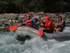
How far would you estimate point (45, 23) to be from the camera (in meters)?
14.6

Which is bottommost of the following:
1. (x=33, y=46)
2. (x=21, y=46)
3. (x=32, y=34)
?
(x=21, y=46)

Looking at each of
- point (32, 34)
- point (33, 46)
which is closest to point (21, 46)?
point (33, 46)

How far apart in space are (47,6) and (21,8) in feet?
6.92

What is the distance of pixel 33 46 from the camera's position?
1193 centimetres

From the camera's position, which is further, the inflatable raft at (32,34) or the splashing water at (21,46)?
the inflatable raft at (32,34)

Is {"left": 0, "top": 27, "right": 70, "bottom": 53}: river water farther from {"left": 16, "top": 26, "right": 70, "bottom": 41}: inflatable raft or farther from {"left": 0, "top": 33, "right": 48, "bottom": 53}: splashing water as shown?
{"left": 16, "top": 26, "right": 70, "bottom": 41}: inflatable raft

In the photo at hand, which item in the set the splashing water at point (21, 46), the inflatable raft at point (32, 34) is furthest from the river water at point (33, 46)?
the inflatable raft at point (32, 34)

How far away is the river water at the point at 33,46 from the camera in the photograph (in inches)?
456

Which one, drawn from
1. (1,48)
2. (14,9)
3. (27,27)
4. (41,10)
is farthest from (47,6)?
(1,48)

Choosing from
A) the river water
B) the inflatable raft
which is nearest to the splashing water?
the river water

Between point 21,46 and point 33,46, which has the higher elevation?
point 33,46

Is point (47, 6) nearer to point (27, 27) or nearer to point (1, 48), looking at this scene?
point (27, 27)

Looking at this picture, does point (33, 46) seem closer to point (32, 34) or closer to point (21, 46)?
point (21, 46)

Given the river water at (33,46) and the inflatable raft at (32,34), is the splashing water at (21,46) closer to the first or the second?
the river water at (33,46)
